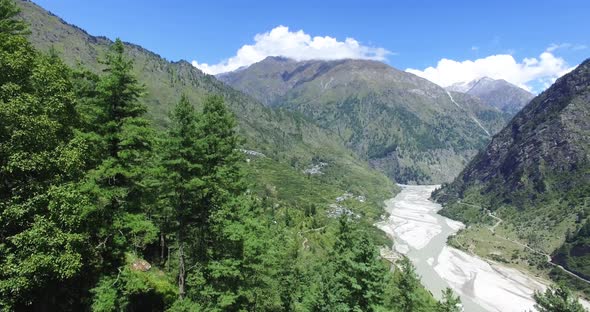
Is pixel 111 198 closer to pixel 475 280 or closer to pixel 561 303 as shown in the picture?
pixel 561 303

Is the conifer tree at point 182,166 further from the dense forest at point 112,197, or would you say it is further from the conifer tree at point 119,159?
the conifer tree at point 119,159

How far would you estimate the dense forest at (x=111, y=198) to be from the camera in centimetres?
2139

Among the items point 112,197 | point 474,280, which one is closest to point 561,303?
point 112,197

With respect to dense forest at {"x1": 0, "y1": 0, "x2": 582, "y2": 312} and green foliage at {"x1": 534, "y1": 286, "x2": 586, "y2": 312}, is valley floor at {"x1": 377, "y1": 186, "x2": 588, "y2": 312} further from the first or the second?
dense forest at {"x1": 0, "y1": 0, "x2": 582, "y2": 312}

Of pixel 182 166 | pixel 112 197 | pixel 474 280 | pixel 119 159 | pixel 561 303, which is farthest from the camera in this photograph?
pixel 474 280

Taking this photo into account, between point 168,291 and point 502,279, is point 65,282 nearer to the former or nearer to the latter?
point 168,291

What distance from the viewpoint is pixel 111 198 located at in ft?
86.1

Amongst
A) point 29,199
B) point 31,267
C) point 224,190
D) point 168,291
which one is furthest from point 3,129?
point 168,291

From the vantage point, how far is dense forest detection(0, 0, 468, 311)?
21.4 m

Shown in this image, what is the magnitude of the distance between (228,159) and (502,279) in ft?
520

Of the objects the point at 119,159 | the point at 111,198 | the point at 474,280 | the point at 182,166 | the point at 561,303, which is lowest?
the point at 474,280

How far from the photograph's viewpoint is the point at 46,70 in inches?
920

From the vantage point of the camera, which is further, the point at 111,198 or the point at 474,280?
the point at 474,280

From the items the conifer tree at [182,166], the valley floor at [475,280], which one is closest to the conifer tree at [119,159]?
the conifer tree at [182,166]
